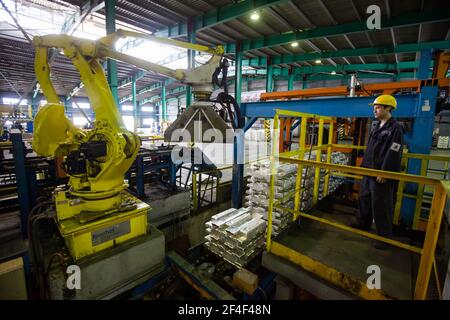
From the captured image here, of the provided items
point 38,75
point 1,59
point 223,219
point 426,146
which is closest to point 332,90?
point 426,146

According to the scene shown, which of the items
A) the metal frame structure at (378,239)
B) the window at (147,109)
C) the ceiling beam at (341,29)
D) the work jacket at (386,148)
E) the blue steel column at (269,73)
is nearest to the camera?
the metal frame structure at (378,239)

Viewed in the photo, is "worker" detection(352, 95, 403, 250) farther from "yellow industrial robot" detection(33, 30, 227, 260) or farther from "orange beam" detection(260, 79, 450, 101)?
"yellow industrial robot" detection(33, 30, 227, 260)

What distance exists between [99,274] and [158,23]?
8.68m

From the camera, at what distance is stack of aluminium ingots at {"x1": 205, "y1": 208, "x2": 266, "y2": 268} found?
359 centimetres

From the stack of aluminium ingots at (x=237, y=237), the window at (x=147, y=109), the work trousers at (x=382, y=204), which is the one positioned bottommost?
the stack of aluminium ingots at (x=237, y=237)

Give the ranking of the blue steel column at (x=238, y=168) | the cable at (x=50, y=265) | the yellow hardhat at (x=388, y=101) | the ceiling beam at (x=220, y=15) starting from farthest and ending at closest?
the ceiling beam at (x=220, y=15)
the blue steel column at (x=238, y=168)
the yellow hardhat at (x=388, y=101)
the cable at (x=50, y=265)

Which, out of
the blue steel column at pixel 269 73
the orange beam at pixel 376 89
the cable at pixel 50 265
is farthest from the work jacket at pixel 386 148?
the blue steel column at pixel 269 73

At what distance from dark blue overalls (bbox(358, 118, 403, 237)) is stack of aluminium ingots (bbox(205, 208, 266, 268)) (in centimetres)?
183

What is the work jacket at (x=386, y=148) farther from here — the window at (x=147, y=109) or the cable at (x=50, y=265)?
the window at (x=147, y=109)

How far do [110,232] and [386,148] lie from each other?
13.7ft

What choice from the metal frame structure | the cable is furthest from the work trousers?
the cable

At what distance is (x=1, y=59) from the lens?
11484 mm

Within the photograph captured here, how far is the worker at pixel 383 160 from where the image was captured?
115 inches

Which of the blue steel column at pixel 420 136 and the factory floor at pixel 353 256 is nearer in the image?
the factory floor at pixel 353 256
